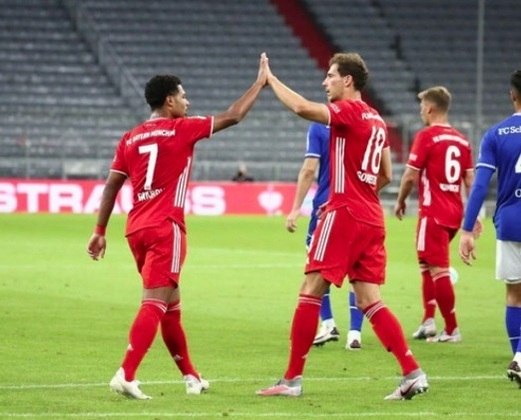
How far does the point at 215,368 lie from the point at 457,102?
34.5m

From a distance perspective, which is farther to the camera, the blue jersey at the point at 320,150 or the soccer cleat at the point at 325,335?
the soccer cleat at the point at 325,335

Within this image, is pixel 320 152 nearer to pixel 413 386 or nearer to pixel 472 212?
pixel 472 212

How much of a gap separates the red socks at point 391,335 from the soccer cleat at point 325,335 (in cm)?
350

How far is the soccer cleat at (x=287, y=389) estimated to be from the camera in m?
9.67

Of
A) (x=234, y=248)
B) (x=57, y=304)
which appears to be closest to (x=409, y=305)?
(x=57, y=304)

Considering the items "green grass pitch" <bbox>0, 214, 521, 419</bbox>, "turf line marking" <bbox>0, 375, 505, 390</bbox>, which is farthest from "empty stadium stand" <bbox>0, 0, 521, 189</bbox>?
"turf line marking" <bbox>0, 375, 505, 390</bbox>

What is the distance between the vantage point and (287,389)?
9680 millimetres

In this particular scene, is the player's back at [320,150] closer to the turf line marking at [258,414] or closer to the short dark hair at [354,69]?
the short dark hair at [354,69]

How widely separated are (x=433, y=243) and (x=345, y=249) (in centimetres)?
406

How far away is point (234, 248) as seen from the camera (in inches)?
1019

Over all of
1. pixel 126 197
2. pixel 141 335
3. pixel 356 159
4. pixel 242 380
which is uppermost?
pixel 356 159

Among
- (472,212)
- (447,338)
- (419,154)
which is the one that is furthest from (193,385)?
(419,154)

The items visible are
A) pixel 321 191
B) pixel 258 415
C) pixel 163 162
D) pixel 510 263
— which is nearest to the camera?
pixel 258 415

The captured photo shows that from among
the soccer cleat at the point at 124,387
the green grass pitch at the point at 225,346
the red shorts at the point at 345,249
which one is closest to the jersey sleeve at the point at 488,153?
the red shorts at the point at 345,249
